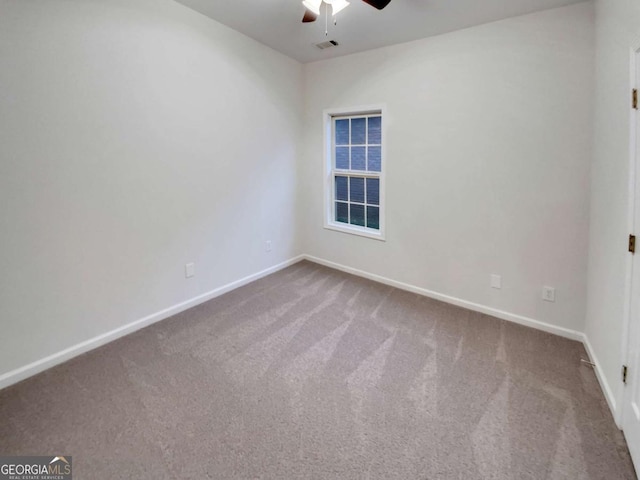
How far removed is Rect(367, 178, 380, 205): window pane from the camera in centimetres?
392

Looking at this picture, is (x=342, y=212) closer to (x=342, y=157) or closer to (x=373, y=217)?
(x=373, y=217)

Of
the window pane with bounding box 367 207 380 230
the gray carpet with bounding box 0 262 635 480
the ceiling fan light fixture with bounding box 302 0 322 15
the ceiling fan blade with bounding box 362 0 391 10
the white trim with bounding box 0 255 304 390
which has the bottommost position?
the gray carpet with bounding box 0 262 635 480

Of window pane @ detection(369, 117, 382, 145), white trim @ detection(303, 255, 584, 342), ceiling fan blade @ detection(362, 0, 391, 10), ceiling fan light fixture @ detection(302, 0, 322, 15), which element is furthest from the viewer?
window pane @ detection(369, 117, 382, 145)

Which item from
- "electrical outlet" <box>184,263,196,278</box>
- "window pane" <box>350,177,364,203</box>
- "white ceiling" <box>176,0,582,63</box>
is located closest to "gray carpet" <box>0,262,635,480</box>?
"electrical outlet" <box>184,263,196,278</box>

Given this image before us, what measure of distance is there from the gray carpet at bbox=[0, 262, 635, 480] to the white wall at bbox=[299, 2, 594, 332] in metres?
0.54

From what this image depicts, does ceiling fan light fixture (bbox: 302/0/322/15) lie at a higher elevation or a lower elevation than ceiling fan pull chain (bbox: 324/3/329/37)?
lower

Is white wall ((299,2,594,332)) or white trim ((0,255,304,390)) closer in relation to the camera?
white trim ((0,255,304,390))

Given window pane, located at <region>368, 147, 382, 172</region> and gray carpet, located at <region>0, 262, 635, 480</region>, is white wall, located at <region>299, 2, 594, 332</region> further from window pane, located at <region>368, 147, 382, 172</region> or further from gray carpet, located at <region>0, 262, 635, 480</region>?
gray carpet, located at <region>0, 262, 635, 480</region>

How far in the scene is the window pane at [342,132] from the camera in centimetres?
413

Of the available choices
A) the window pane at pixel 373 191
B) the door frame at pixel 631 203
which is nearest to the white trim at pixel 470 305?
the window pane at pixel 373 191

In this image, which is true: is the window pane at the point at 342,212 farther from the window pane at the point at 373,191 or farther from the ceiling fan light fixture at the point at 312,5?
the ceiling fan light fixture at the point at 312,5

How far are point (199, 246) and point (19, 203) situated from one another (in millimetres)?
1403

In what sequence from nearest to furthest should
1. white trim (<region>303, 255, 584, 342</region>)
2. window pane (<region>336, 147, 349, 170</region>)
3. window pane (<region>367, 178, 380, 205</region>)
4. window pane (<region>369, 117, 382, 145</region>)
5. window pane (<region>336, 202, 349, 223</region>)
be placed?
white trim (<region>303, 255, 584, 342</region>) < window pane (<region>369, 117, 382, 145</region>) < window pane (<region>367, 178, 380, 205</region>) < window pane (<region>336, 147, 349, 170</region>) < window pane (<region>336, 202, 349, 223</region>)

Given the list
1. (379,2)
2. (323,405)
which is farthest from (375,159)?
(323,405)
